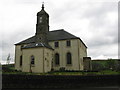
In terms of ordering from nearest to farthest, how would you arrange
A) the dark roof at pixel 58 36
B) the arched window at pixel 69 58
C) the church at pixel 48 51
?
the church at pixel 48 51, the arched window at pixel 69 58, the dark roof at pixel 58 36

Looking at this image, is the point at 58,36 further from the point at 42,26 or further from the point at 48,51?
the point at 48,51

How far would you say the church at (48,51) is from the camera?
3328cm

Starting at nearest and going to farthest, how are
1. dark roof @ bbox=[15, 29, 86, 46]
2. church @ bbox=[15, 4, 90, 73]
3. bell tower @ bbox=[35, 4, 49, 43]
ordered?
church @ bbox=[15, 4, 90, 73], dark roof @ bbox=[15, 29, 86, 46], bell tower @ bbox=[35, 4, 49, 43]

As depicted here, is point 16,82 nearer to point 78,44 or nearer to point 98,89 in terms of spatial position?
point 98,89

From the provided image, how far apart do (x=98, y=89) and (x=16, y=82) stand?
10820mm

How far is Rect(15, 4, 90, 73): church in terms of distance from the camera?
33.3 m

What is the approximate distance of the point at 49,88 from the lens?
2073 cm

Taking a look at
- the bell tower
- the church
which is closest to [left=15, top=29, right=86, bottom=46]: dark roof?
the church

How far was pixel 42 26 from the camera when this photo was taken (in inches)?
1619

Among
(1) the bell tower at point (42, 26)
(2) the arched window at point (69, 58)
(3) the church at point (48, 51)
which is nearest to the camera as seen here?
(3) the church at point (48, 51)

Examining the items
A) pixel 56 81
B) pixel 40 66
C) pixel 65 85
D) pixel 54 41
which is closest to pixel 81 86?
pixel 65 85

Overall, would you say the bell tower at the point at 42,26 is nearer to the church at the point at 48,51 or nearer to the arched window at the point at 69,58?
the church at the point at 48,51

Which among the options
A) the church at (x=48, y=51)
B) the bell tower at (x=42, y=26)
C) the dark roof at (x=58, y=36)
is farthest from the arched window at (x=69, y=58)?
the bell tower at (x=42, y=26)

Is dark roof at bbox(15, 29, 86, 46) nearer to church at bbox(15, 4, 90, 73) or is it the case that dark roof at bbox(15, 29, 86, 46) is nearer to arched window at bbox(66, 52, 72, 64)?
church at bbox(15, 4, 90, 73)
